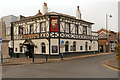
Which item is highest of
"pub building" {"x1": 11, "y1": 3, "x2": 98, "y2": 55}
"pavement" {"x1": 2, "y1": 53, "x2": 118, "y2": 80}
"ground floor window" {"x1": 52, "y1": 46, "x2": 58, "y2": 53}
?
"pub building" {"x1": 11, "y1": 3, "x2": 98, "y2": 55}

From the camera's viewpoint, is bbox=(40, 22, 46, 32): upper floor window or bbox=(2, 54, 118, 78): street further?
bbox=(40, 22, 46, 32): upper floor window

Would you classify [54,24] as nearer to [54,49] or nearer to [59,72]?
[54,49]

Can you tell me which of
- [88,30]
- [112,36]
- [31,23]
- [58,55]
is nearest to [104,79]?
[58,55]

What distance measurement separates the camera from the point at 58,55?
20656 millimetres

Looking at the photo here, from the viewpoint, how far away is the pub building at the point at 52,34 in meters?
20.8

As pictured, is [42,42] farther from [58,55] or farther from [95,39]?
[95,39]

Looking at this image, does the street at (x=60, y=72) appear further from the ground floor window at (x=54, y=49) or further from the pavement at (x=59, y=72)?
the ground floor window at (x=54, y=49)

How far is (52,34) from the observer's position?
67.8 ft

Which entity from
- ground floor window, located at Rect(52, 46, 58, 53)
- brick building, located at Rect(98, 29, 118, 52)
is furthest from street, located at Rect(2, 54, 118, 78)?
brick building, located at Rect(98, 29, 118, 52)

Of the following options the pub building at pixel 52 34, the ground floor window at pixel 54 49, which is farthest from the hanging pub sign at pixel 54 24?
the ground floor window at pixel 54 49

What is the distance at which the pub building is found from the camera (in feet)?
68.1

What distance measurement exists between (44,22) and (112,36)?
2753 centimetres

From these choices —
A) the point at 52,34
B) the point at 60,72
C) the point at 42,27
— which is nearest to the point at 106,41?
the point at 52,34

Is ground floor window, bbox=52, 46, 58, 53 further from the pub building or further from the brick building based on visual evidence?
the brick building
